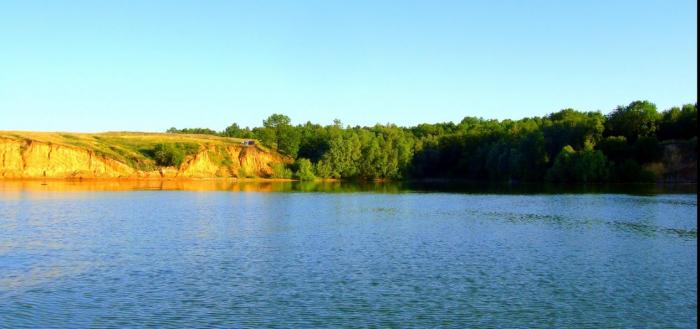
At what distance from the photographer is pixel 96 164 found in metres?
132

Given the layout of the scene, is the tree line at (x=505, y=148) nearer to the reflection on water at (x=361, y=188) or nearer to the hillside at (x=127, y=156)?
the hillside at (x=127, y=156)

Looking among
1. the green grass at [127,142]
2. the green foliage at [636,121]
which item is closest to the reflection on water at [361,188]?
the green foliage at [636,121]

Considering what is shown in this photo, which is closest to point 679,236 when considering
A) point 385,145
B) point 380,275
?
point 380,275

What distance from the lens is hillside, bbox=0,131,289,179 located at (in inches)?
4958

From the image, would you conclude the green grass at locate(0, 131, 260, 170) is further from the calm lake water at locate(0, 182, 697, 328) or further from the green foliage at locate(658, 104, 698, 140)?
the green foliage at locate(658, 104, 698, 140)

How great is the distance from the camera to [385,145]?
15575 centimetres

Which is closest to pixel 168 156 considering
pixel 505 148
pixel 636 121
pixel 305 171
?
pixel 305 171

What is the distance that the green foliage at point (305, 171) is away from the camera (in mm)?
148125

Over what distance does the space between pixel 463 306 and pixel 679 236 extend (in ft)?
78.8

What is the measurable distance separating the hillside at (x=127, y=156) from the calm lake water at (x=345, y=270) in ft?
272

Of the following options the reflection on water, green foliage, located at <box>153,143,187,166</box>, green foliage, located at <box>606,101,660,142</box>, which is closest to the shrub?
green foliage, located at <box>153,143,187,166</box>

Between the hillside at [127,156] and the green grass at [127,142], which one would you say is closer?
the hillside at [127,156]

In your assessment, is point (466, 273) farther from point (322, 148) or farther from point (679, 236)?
point (322, 148)

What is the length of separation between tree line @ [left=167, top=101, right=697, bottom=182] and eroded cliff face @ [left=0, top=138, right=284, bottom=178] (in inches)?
377
